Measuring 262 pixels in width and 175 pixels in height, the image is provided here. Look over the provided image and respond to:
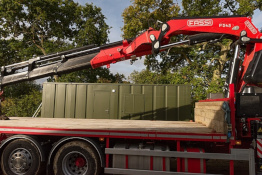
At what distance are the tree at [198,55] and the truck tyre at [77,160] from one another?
8600 mm

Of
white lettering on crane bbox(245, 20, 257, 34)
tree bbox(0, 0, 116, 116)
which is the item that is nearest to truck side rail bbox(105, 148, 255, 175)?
white lettering on crane bbox(245, 20, 257, 34)

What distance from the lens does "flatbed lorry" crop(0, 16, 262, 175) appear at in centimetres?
384

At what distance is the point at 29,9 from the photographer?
17.2 m

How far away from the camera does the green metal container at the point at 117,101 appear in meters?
9.37

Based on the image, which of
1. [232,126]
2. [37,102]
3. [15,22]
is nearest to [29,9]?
[15,22]

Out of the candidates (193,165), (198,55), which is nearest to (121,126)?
(193,165)

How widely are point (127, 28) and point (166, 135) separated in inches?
514

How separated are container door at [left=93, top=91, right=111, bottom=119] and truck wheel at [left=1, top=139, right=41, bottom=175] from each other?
5074 mm

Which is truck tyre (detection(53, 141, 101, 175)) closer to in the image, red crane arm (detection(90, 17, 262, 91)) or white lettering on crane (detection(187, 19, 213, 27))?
red crane arm (detection(90, 17, 262, 91))

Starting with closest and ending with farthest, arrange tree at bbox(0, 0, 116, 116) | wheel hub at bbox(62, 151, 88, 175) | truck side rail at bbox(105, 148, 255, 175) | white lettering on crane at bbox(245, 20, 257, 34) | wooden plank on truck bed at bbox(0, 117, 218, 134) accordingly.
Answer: truck side rail at bbox(105, 148, 255, 175) < wooden plank on truck bed at bbox(0, 117, 218, 134) < wheel hub at bbox(62, 151, 88, 175) < white lettering on crane at bbox(245, 20, 257, 34) < tree at bbox(0, 0, 116, 116)

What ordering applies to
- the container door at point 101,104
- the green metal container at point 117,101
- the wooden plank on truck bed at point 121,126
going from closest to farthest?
the wooden plank on truck bed at point 121,126 → the green metal container at point 117,101 → the container door at point 101,104

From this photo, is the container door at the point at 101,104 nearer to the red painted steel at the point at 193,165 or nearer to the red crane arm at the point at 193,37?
the red crane arm at the point at 193,37

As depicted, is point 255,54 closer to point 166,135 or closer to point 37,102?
point 166,135

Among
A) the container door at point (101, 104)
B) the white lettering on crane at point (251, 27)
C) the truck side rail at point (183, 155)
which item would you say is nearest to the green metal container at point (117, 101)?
the container door at point (101, 104)
